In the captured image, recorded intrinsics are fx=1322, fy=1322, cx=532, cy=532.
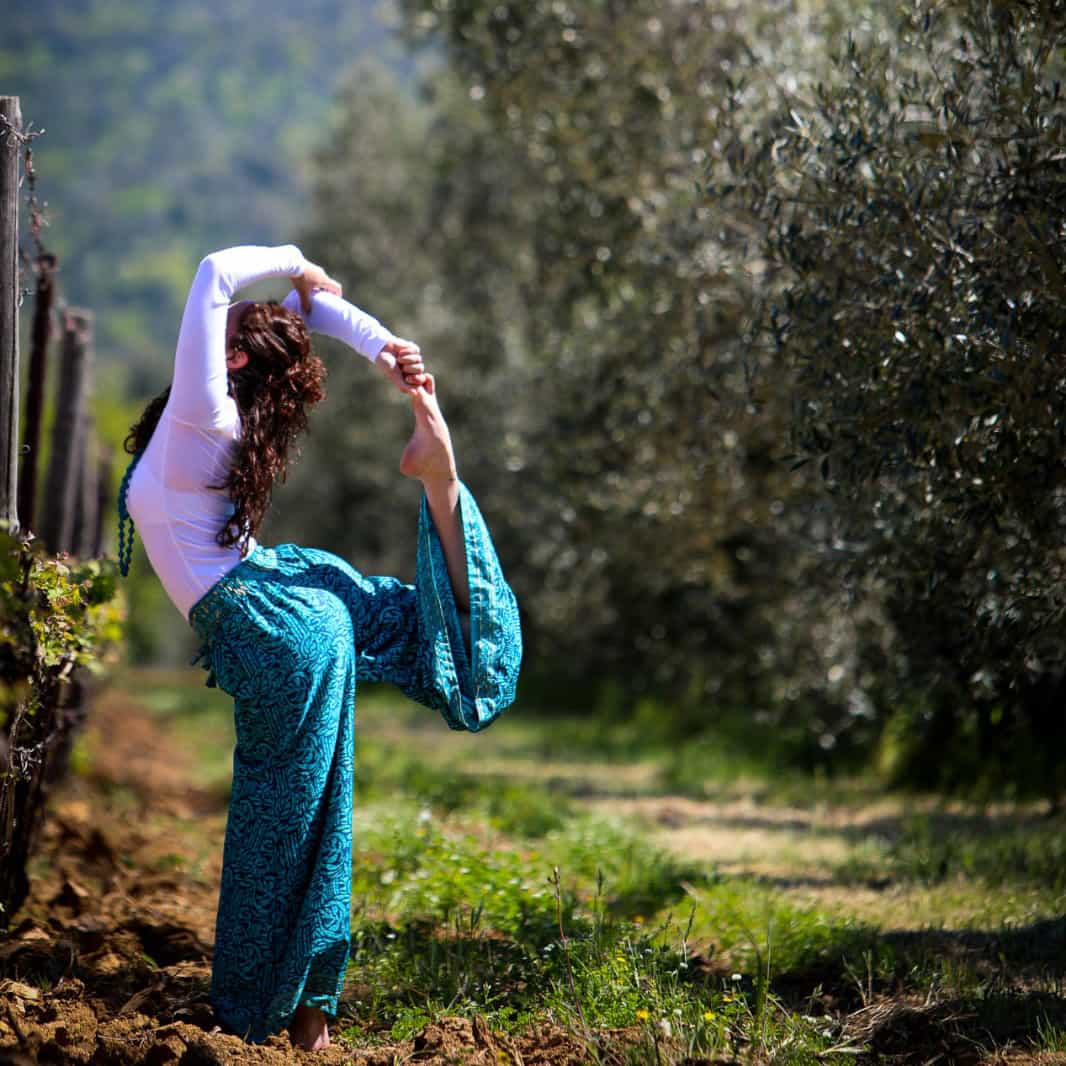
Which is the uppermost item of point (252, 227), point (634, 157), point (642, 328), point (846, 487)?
point (252, 227)

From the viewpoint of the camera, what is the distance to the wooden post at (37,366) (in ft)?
18.0

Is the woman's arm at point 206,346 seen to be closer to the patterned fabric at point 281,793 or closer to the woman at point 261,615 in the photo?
the woman at point 261,615

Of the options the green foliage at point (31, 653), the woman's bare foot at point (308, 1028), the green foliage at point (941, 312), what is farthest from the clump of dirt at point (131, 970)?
the green foliage at point (941, 312)

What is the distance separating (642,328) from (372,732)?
24.8ft

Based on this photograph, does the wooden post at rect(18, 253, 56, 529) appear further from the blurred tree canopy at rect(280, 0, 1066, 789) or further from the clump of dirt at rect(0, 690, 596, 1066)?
the blurred tree canopy at rect(280, 0, 1066, 789)

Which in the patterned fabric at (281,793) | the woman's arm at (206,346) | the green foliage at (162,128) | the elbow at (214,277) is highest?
the green foliage at (162,128)

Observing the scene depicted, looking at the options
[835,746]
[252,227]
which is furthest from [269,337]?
[252,227]

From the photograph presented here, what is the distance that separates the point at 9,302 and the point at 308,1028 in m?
2.36

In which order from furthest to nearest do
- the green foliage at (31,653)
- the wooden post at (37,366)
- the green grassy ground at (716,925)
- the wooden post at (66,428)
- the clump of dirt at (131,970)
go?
the wooden post at (66,428) < the wooden post at (37,366) < the green grassy ground at (716,925) < the clump of dirt at (131,970) < the green foliage at (31,653)

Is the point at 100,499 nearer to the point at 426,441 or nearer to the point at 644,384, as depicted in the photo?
the point at 644,384

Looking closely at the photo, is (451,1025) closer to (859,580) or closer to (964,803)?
(859,580)

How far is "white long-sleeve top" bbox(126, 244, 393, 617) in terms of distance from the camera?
371 cm

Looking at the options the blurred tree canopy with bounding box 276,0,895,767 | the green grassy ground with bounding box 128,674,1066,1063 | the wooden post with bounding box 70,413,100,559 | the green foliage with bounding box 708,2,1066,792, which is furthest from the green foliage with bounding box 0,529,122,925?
the blurred tree canopy with bounding box 276,0,895,767

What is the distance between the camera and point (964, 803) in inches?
349
